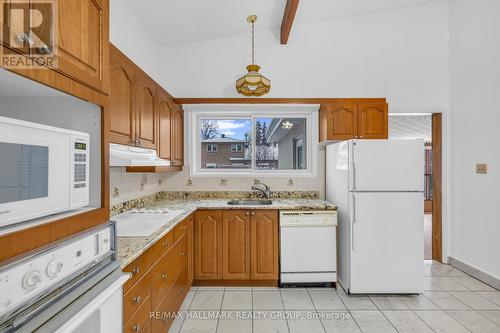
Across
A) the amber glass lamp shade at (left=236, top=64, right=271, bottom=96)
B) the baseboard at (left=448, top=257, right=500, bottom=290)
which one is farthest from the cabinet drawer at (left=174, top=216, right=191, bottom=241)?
the baseboard at (left=448, top=257, right=500, bottom=290)

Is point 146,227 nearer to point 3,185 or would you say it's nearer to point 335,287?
point 3,185

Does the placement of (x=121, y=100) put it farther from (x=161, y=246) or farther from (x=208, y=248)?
(x=208, y=248)

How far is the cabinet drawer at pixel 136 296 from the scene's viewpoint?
4.04 ft

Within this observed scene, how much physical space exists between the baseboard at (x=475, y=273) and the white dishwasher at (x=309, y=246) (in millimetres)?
1697

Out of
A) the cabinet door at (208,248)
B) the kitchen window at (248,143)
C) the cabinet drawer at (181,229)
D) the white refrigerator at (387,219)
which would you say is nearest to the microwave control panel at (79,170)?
the cabinet drawer at (181,229)

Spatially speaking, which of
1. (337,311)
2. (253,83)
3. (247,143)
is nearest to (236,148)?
(247,143)

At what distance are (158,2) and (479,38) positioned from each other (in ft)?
11.7

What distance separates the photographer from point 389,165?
250 cm

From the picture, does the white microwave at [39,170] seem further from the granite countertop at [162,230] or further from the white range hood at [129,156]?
the white range hood at [129,156]

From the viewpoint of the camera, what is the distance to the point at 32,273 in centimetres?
68

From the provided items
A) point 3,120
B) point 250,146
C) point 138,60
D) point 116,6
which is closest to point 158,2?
point 116,6

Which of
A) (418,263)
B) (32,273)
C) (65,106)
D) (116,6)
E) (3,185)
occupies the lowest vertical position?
(418,263)

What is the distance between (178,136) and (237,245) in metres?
1.49

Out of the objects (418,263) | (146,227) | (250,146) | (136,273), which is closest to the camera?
(136,273)
